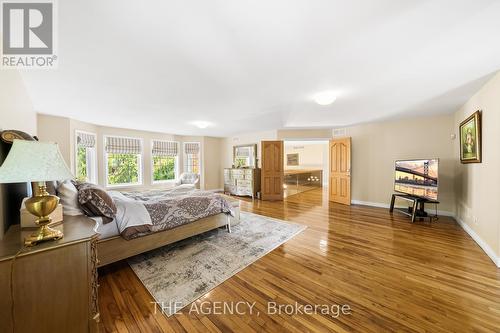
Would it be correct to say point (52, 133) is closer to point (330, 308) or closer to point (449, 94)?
point (330, 308)

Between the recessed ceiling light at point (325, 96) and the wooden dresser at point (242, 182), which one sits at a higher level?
the recessed ceiling light at point (325, 96)

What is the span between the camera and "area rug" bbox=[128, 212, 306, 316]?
1.81m

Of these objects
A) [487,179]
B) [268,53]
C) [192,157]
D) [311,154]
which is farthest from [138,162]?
[311,154]

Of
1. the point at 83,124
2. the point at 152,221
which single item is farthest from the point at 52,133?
the point at 152,221

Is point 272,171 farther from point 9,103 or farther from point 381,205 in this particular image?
point 9,103

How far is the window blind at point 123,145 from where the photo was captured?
18.0ft

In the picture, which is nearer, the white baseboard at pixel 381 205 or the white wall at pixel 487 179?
the white wall at pixel 487 179

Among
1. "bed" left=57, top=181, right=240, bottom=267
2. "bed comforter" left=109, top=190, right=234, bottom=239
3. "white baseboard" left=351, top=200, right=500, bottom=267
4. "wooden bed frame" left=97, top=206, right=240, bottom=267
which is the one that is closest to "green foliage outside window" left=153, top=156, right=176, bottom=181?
"bed comforter" left=109, top=190, right=234, bottom=239

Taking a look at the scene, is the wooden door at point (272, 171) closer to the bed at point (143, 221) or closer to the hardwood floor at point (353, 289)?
the hardwood floor at point (353, 289)

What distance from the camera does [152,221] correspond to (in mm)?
2373

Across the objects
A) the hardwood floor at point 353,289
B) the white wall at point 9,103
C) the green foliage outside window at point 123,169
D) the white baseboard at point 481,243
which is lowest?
the hardwood floor at point 353,289

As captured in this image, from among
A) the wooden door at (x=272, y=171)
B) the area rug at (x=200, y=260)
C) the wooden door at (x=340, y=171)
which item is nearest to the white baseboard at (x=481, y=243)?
the wooden door at (x=340, y=171)

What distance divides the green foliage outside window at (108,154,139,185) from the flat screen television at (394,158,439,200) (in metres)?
7.55

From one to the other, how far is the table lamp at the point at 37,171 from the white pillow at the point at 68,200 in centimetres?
88
